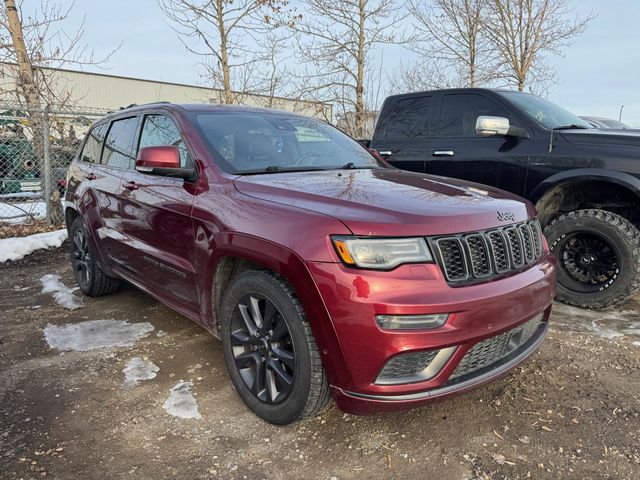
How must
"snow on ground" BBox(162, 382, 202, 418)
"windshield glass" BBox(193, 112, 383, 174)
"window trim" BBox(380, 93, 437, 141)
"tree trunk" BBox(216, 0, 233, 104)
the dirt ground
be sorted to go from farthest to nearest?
"tree trunk" BBox(216, 0, 233, 104), "window trim" BBox(380, 93, 437, 141), "windshield glass" BBox(193, 112, 383, 174), "snow on ground" BBox(162, 382, 202, 418), the dirt ground

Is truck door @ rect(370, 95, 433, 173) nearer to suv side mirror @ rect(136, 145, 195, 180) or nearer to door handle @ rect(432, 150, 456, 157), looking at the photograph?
door handle @ rect(432, 150, 456, 157)

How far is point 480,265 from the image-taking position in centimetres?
222

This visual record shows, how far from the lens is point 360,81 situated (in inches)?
459

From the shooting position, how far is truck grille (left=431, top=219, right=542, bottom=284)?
6.97ft

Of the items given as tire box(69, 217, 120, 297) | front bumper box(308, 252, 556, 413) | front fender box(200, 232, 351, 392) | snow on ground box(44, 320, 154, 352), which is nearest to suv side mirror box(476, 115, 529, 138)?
front bumper box(308, 252, 556, 413)

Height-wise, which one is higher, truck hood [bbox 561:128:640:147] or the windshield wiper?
the windshield wiper

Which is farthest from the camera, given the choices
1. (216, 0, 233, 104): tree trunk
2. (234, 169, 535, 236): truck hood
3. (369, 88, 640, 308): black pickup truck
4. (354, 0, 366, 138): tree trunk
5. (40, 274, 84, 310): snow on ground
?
(354, 0, 366, 138): tree trunk

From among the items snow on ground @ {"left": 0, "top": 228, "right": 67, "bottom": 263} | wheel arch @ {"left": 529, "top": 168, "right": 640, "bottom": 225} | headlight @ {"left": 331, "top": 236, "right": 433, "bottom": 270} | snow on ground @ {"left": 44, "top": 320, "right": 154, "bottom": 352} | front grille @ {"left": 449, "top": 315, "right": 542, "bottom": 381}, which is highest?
wheel arch @ {"left": 529, "top": 168, "right": 640, "bottom": 225}

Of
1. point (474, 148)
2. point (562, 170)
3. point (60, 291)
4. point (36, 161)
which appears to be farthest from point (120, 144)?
point (36, 161)

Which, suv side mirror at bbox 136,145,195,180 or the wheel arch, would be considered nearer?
suv side mirror at bbox 136,145,195,180


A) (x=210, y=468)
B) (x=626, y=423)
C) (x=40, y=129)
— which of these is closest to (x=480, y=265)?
(x=626, y=423)

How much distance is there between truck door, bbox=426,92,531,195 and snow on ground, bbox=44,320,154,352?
3.28 metres

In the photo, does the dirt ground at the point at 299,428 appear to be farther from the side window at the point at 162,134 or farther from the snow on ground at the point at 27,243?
the snow on ground at the point at 27,243

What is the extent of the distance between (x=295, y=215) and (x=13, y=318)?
332cm
